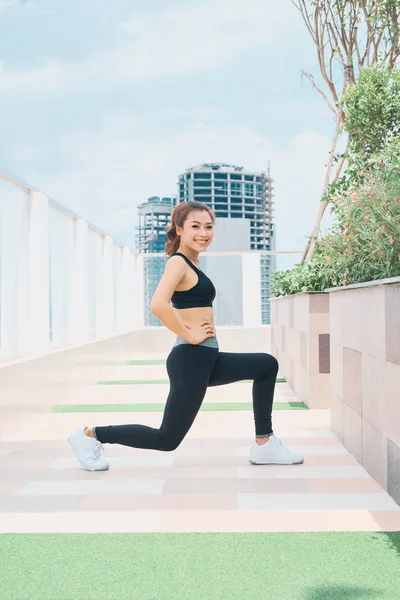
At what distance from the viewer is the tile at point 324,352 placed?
21.7 ft

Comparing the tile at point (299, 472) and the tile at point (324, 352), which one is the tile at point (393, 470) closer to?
the tile at point (299, 472)

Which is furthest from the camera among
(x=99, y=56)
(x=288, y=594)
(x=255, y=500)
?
(x=99, y=56)

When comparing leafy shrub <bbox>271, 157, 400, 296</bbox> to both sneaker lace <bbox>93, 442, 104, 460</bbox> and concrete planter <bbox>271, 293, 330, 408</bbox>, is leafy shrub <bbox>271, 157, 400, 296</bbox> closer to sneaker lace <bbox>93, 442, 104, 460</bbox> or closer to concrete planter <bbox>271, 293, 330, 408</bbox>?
concrete planter <bbox>271, 293, 330, 408</bbox>

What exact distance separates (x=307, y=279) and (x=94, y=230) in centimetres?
353

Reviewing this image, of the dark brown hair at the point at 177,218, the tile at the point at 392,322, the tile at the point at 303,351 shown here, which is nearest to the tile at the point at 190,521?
the tile at the point at 392,322

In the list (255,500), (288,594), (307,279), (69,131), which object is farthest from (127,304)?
(69,131)

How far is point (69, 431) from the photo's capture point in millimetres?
5801

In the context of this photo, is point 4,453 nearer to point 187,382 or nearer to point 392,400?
point 187,382

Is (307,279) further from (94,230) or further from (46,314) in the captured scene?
(94,230)

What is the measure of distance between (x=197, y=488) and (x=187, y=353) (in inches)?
25.5

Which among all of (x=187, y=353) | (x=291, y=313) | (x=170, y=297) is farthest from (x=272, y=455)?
(x=291, y=313)

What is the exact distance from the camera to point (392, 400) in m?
3.48

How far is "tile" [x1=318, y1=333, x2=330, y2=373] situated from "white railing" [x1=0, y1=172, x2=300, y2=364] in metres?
2.36

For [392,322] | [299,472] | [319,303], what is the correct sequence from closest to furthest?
[392,322]
[299,472]
[319,303]
